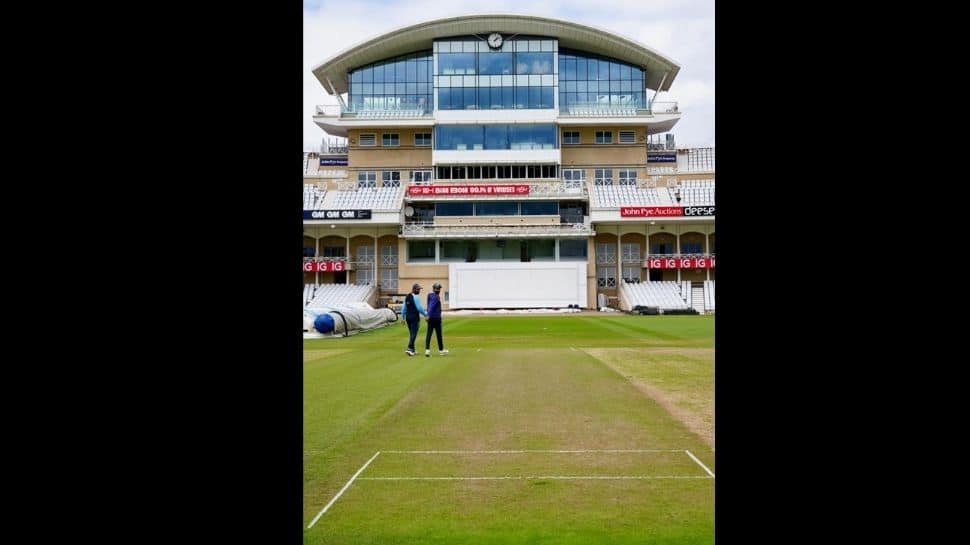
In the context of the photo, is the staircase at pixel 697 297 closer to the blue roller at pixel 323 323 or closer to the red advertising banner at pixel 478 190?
the red advertising banner at pixel 478 190

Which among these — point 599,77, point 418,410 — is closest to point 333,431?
point 418,410

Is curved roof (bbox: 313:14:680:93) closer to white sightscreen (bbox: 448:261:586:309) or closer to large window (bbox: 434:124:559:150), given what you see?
large window (bbox: 434:124:559:150)

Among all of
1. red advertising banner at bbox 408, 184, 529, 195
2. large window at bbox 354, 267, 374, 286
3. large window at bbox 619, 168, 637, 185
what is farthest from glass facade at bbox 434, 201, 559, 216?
large window at bbox 354, 267, 374, 286

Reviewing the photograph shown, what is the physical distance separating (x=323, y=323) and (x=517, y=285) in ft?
99.6

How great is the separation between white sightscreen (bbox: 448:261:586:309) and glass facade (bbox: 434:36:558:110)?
42.5ft

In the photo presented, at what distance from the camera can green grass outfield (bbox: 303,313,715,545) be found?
212 inches

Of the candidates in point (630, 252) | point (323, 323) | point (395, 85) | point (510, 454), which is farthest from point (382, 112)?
point (510, 454)

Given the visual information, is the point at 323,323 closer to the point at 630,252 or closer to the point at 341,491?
the point at 341,491

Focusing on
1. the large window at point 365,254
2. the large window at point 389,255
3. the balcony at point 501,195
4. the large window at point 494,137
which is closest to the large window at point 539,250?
the balcony at point 501,195
